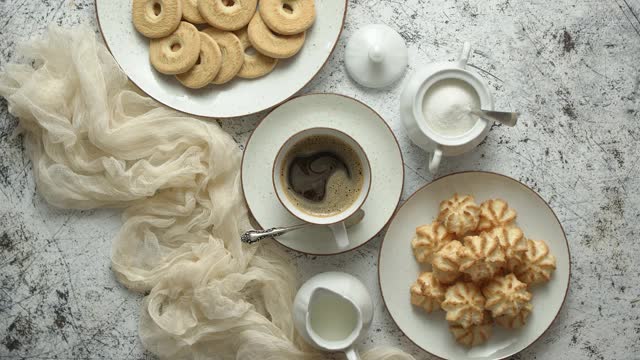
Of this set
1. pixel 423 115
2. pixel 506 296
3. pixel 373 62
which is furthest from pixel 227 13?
pixel 506 296

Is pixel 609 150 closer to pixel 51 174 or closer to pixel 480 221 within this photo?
pixel 480 221

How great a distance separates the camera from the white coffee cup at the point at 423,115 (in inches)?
50.4

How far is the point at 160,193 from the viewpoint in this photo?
1397 mm

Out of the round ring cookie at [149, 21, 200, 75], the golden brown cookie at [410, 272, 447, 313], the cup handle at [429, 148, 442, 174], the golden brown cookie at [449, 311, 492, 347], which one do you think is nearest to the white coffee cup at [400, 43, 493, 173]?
the cup handle at [429, 148, 442, 174]

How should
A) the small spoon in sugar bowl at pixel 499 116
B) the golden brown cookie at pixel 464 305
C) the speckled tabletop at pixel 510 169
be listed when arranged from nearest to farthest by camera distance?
the small spoon in sugar bowl at pixel 499 116 < the golden brown cookie at pixel 464 305 < the speckled tabletop at pixel 510 169

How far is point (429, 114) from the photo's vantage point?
4.29 ft

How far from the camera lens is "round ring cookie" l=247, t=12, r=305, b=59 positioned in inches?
52.9

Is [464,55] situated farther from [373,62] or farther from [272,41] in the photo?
[272,41]

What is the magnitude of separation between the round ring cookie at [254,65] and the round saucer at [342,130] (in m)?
0.10

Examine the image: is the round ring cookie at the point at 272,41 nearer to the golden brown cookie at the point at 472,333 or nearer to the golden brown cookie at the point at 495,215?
the golden brown cookie at the point at 495,215

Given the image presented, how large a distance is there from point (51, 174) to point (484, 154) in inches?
37.6

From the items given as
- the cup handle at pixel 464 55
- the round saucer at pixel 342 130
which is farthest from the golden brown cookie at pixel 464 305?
the cup handle at pixel 464 55

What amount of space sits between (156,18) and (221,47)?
15 centimetres

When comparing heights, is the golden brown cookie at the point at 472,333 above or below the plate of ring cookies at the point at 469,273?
below
